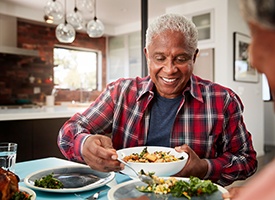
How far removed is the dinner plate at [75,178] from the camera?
912mm

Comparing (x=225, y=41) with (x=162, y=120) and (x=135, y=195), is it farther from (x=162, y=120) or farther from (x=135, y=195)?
(x=135, y=195)

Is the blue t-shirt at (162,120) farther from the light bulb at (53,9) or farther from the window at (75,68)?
the window at (75,68)

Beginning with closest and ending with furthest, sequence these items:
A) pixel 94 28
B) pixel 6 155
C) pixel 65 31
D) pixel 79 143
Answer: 1. pixel 6 155
2. pixel 79 143
3. pixel 65 31
4. pixel 94 28

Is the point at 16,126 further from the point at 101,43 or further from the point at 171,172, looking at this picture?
the point at 101,43

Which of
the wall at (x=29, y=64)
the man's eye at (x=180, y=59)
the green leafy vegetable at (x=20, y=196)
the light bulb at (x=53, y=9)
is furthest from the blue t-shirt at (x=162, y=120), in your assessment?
the wall at (x=29, y=64)

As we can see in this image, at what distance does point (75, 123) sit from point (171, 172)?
59cm

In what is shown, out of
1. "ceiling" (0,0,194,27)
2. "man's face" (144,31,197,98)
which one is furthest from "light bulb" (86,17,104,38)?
"man's face" (144,31,197,98)

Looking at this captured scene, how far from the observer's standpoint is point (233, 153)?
1.31 metres

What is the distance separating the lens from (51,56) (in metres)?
6.27

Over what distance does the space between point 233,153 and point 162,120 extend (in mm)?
343

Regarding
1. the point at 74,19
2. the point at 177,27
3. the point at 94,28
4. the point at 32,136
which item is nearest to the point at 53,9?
the point at 74,19

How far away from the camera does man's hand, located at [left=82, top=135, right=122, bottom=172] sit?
0.98 m

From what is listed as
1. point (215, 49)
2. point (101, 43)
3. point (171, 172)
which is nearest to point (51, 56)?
point (101, 43)

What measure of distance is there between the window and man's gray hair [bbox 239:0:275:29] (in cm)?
649
